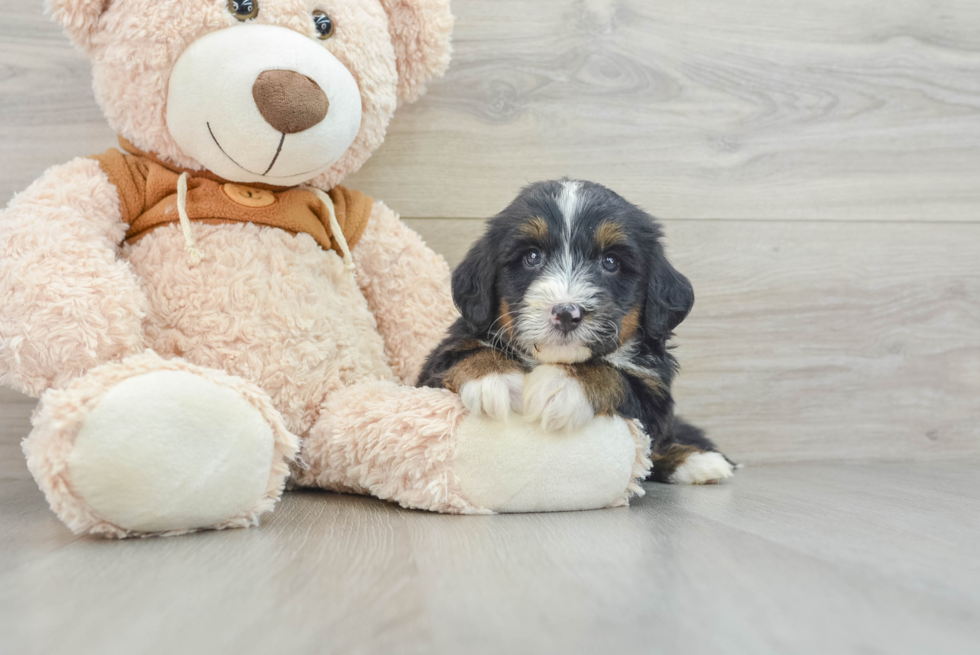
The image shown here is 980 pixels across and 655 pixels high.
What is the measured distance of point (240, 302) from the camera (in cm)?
171

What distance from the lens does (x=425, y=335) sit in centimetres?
202

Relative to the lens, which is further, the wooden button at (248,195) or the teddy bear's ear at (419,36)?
the teddy bear's ear at (419,36)

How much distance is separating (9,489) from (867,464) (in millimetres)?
2499

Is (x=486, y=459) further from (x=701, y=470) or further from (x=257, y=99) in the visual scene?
(x=257, y=99)

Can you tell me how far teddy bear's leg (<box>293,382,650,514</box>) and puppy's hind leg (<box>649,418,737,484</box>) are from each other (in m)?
0.43

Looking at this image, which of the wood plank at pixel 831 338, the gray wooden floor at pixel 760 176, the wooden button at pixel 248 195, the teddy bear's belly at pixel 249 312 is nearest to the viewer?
the teddy bear's belly at pixel 249 312

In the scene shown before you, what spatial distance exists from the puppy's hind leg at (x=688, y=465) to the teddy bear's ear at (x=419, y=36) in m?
1.13

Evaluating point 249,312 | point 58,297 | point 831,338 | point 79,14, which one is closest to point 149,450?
point 58,297

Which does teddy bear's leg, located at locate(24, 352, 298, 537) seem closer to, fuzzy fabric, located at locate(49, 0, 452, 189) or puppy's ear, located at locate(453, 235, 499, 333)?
puppy's ear, located at locate(453, 235, 499, 333)

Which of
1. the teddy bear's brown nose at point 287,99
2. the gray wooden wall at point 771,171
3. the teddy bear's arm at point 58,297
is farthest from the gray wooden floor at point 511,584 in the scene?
the gray wooden wall at point 771,171

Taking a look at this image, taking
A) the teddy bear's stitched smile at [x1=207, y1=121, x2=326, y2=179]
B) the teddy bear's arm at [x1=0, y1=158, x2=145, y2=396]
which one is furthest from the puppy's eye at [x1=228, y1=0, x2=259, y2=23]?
the teddy bear's arm at [x1=0, y1=158, x2=145, y2=396]

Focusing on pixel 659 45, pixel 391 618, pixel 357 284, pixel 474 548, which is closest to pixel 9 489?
pixel 357 284

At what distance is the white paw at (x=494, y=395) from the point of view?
149 cm

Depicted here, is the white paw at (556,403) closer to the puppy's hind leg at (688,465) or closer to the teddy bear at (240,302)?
the teddy bear at (240,302)
